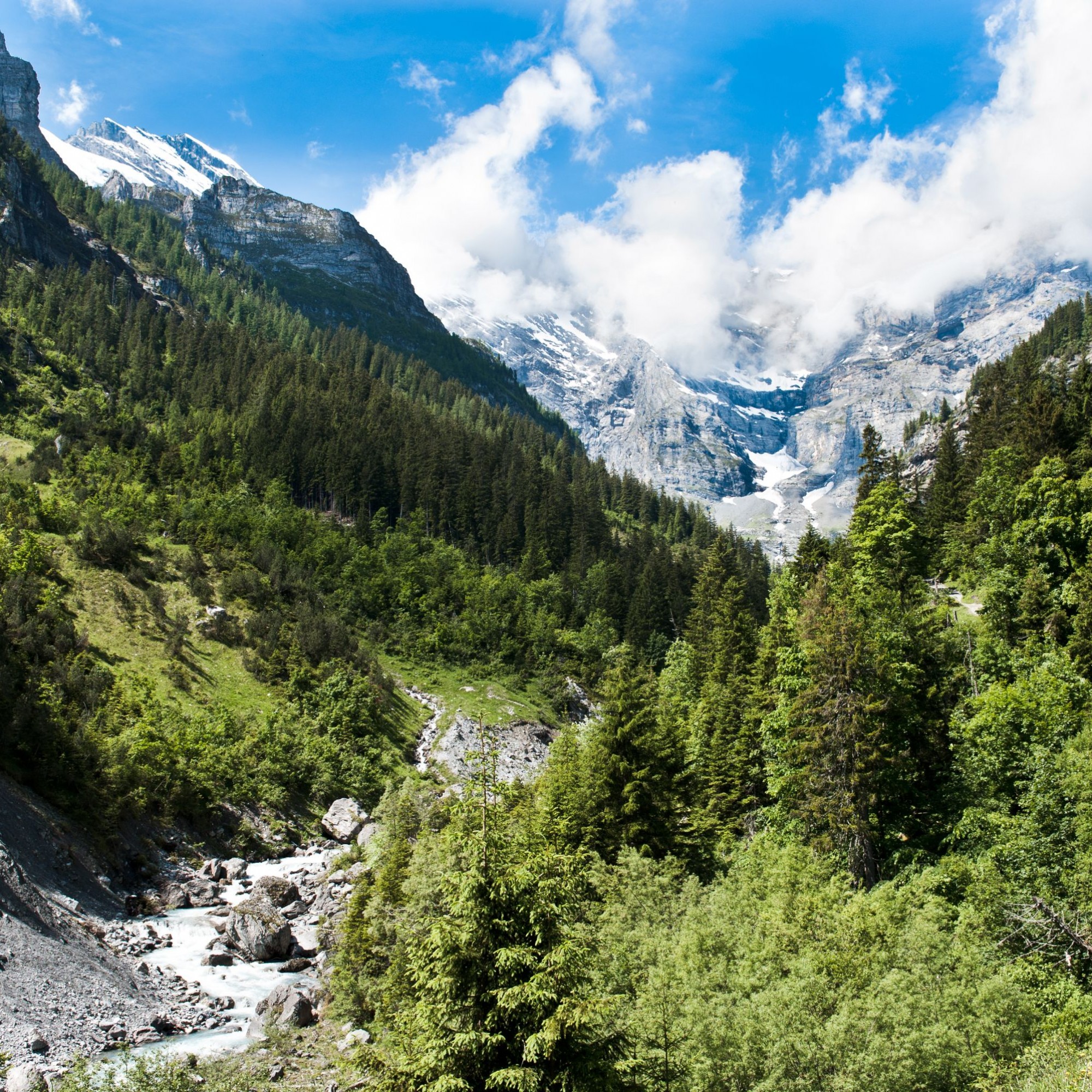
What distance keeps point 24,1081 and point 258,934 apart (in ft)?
49.0

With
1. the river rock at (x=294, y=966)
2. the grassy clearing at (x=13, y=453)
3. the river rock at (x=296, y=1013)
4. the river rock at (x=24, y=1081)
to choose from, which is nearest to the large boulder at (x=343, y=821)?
the river rock at (x=294, y=966)

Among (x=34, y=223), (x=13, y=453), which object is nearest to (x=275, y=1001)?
(x=13, y=453)

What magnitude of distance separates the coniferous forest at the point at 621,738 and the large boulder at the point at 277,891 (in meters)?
7.12

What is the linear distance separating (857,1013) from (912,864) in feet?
52.0

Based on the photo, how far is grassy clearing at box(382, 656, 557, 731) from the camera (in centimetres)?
7306

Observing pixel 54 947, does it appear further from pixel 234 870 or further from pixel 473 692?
pixel 473 692

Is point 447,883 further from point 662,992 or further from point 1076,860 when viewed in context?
point 1076,860

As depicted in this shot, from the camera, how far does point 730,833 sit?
41.3m

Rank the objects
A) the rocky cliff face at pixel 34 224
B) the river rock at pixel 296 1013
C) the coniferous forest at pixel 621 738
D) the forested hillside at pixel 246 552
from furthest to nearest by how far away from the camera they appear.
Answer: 1. the rocky cliff face at pixel 34 224
2. the forested hillside at pixel 246 552
3. the river rock at pixel 296 1013
4. the coniferous forest at pixel 621 738

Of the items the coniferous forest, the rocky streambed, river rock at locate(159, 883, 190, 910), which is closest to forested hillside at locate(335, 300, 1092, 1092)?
the coniferous forest

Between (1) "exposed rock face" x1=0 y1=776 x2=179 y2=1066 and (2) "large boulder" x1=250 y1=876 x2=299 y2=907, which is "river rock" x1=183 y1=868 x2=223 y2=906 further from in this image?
(1) "exposed rock face" x1=0 y1=776 x2=179 y2=1066

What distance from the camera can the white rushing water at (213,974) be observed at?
939 inches

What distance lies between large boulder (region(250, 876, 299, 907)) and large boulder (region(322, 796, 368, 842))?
33.3 ft

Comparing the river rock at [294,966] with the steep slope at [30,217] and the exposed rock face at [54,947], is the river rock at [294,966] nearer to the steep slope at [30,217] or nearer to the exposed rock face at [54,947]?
the exposed rock face at [54,947]
